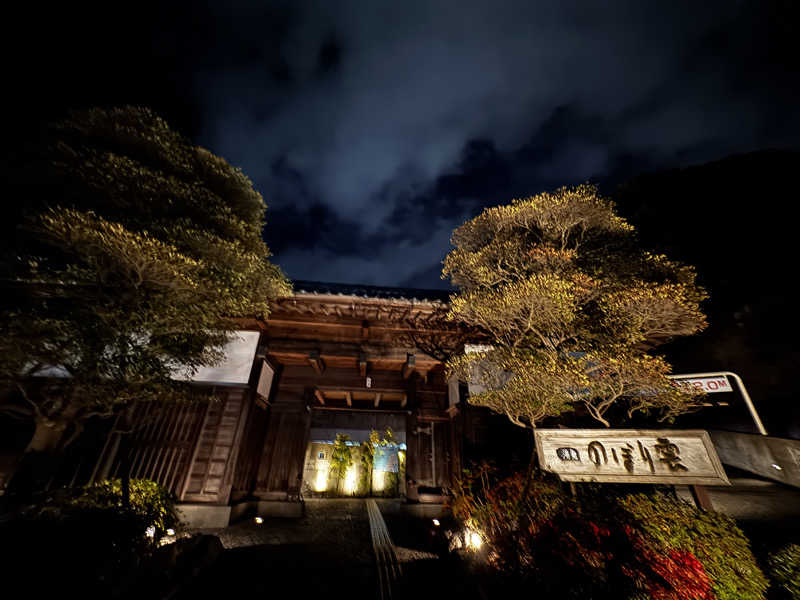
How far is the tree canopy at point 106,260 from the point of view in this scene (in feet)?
→ 13.7

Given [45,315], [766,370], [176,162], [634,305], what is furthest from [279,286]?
[766,370]

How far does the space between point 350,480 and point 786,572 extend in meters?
19.3

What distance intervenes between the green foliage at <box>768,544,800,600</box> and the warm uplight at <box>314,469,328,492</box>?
19764mm

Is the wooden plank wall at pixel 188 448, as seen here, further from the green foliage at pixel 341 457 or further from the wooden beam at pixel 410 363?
the green foliage at pixel 341 457

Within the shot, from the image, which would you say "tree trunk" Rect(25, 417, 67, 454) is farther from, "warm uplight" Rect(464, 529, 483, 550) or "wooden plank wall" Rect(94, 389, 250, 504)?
"warm uplight" Rect(464, 529, 483, 550)

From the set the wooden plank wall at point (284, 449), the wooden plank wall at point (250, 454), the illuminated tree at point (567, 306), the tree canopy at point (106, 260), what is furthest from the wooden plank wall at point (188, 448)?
the illuminated tree at point (567, 306)

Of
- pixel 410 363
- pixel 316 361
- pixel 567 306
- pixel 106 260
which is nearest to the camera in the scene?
pixel 106 260

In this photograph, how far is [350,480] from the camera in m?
18.8

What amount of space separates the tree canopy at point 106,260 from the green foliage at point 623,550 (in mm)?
6143

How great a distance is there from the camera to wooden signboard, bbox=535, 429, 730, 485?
299 centimetres

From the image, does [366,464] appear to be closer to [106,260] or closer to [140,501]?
[140,501]

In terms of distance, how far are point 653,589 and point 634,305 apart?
13.2ft

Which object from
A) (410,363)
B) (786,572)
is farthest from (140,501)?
(786,572)

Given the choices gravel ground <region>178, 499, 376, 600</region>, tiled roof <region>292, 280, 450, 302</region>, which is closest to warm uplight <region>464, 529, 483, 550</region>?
gravel ground <region>178, 499, 376, 600</region>
